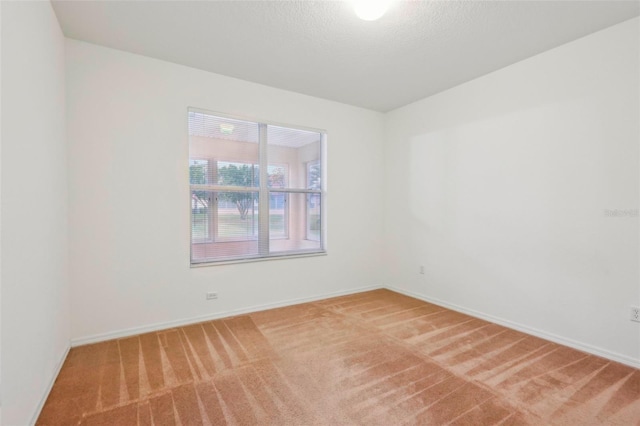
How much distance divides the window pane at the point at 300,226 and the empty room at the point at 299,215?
0.04 m

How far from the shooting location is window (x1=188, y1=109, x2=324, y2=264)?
343 cm

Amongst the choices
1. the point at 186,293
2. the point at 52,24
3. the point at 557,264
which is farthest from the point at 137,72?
the point at 557,264

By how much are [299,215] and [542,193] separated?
2.86 meters

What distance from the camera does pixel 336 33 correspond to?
2619 mm

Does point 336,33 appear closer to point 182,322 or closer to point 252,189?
point 252,189

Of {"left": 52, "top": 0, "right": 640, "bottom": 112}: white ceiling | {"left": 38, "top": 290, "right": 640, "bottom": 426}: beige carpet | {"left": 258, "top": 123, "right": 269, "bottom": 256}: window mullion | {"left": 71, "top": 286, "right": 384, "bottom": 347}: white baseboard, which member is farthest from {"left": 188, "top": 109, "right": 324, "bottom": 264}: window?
{"left": 38, "top": 290, "right": 640, "bottom": 426}: beige carpet

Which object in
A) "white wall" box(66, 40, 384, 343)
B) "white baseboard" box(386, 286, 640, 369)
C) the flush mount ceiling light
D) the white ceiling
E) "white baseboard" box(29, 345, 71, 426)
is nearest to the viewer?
"white baseboard" box(29, 345, 71, 426)

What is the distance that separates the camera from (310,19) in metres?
2.43

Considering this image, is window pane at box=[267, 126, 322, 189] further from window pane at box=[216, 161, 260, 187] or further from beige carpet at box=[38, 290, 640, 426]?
beige carpet at box=[38, 290, 640, 426]

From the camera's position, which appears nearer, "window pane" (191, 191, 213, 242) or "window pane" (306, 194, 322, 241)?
"window pane" (191, 191, 213, 242)

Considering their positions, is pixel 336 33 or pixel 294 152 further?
pixel 294 152

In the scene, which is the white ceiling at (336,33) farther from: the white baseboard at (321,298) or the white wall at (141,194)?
the white baseboard at (321,298)

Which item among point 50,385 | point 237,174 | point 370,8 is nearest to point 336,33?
point 370,8

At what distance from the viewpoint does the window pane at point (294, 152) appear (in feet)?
13.0
